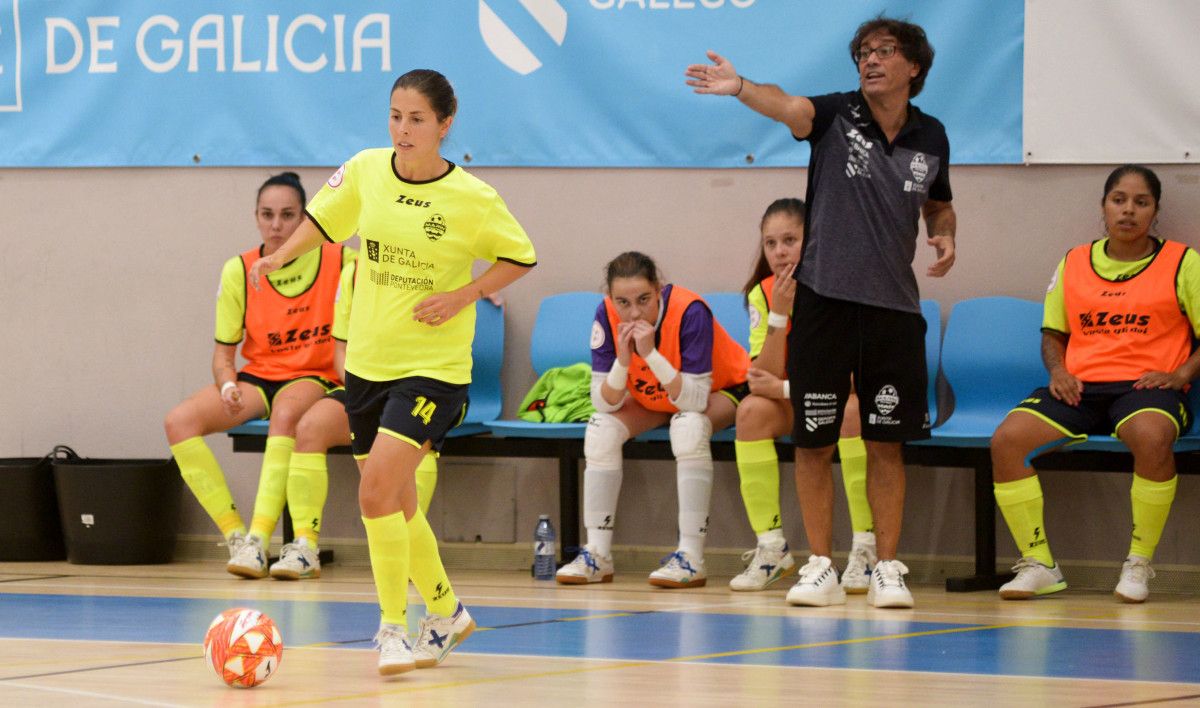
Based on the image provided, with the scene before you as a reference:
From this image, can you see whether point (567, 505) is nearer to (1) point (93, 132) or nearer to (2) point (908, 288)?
(2) point (908, 288)

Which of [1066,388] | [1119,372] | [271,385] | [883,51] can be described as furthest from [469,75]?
[1119,372]

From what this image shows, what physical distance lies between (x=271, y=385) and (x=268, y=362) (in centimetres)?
11

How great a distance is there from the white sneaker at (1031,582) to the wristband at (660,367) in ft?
4.36

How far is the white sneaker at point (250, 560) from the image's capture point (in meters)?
5.99

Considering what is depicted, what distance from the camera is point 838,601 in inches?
203

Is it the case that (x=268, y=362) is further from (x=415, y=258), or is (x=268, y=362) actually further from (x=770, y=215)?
(x=415, y=258)

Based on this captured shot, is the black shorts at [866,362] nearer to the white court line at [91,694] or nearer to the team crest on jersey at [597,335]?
the team crest on jersey at [597,335]

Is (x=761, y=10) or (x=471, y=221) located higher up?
(x=761, y=10)

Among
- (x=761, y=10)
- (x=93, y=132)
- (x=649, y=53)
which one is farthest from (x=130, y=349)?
(x=761, y=10)

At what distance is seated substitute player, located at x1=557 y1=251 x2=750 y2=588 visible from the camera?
5.80 meters

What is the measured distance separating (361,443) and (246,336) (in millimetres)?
2729

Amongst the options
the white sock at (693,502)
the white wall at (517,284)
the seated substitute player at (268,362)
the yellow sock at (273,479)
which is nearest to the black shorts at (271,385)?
the seated substitute player at (268,362)

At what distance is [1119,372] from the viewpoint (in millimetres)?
5559

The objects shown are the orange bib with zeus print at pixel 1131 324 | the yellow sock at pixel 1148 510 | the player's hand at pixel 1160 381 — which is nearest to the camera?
the yellow sock at pixel 1148 510
